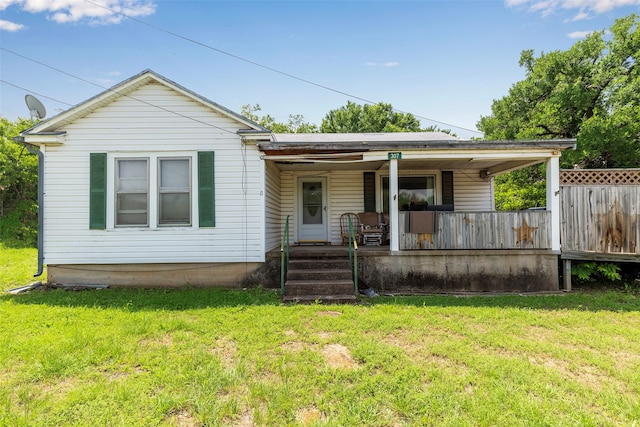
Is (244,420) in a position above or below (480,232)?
below

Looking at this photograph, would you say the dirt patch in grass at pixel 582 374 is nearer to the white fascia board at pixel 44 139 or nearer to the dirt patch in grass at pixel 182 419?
the dirt patch in grass at pixel 182 419

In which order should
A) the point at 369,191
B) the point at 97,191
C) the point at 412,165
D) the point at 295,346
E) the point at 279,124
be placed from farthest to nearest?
1. the point at 279,124
2. the point at 369,191
3. the point at 412,165
4. the point at 97,191
5. the point at 295,346

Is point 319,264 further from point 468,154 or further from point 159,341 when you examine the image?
point 468,154

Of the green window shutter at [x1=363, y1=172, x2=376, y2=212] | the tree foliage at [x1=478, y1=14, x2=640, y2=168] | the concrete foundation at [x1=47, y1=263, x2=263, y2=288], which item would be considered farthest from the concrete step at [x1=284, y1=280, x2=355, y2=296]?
the tree foliage at [x1=478, y1=14, x2=640, y2=168]

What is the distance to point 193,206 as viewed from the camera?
666 centimetres

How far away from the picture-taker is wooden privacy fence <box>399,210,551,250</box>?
21.8 ft

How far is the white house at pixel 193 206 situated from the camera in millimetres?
6590

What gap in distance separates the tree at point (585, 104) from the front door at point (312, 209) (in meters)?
10.5

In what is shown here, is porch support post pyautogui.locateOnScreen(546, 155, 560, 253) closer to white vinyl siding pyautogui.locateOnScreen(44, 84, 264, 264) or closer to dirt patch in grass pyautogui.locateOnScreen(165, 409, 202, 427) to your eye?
white vinyl siding pyautogui.locateOnScreen(44, 84, 264, 264)

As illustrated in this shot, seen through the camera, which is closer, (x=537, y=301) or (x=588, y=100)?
(x=537, y=301)

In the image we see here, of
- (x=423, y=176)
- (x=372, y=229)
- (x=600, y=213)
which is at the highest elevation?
(x=423, y=176)

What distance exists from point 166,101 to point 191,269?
3.58m

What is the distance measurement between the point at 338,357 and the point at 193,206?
181 inches

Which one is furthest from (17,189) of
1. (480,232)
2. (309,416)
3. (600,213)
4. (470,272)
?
(600,213)
